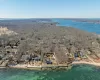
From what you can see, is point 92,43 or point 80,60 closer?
point 80,60

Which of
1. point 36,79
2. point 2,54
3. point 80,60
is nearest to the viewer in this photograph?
point 36,79

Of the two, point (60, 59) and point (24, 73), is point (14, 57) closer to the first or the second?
point (24, 73)

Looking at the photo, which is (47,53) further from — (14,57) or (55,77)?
(55,77)

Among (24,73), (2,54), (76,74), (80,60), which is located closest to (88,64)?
(80,60)

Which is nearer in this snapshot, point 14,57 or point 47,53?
point 14,57

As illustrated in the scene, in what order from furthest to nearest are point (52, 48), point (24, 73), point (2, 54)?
point (52, 48) → point (2, 54) → point (24, 73)

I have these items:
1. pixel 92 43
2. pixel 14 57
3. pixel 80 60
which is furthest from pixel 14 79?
pixel 92 43
